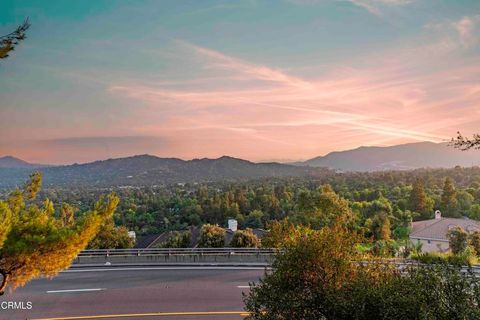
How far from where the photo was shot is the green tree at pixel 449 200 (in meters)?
57.2

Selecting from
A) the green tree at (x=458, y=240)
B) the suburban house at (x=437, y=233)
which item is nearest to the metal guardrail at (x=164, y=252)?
the green tree at (x=458, y=240)

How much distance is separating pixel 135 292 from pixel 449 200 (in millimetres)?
55220

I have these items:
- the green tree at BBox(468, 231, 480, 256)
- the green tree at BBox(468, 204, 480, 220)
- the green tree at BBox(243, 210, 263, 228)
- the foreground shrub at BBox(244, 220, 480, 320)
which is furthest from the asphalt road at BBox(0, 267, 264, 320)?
the green tree at BBox(468, 204, 480, 220)

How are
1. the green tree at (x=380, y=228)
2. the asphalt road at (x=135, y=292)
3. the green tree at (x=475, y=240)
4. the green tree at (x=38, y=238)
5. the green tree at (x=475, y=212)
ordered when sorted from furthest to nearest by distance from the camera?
1. the green tree at (x=475, y=212)
2. the green tree at (x=380, y=228)
3. the green tree at (x=475, y=240)
4. the asphalt road at (x=135, y=292)
5. the green tree at (x=38, y=238)

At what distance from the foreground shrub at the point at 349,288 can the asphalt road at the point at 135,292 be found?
4.61 meters

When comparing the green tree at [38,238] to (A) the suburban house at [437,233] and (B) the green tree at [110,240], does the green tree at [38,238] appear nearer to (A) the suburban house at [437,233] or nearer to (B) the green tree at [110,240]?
(B) the green tree at [110,240]

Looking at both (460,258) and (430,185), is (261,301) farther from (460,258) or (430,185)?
(430,185)

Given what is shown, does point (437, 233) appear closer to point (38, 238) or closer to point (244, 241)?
point (244, 241)

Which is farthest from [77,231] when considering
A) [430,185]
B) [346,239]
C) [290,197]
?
[430,185]

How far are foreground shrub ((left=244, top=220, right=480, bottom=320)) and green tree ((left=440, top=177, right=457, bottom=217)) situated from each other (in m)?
54.0

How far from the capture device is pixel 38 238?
7891 mm

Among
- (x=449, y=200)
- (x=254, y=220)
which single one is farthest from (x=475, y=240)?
(x=254, y=220)

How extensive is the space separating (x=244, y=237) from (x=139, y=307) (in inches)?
510

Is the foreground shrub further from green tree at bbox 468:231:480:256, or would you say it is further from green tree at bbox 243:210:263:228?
green tree at bbox 243:210:263:228
